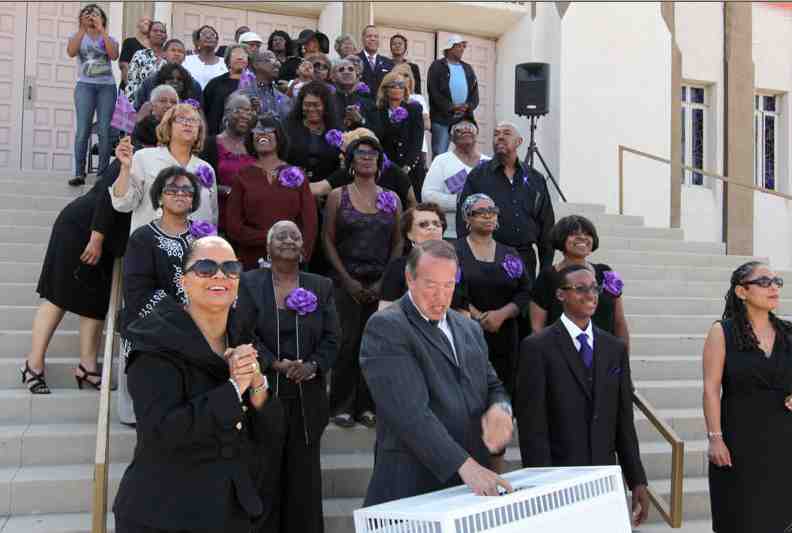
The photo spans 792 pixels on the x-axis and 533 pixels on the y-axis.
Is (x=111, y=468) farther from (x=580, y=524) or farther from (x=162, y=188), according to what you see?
(x=580, y=524)

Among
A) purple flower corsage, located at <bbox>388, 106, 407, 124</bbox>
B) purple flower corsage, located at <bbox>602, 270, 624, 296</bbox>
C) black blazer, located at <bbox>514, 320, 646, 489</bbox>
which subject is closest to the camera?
black blazer, located at <bbox>514, 320, 646, 489</bbox>

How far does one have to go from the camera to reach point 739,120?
586 inches

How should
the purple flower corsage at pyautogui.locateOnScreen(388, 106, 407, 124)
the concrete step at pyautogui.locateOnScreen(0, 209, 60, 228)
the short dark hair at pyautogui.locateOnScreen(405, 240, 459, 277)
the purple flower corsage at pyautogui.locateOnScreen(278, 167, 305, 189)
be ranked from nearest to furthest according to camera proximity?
the short dark hair at pyautogui.locateOnScreen(405, 240, 459, 277) → the purple flower corsage at pyautogui.locateOnScreen(278, 167, 305, 189) → the purple flower corsage at pyautogui.locateOnScreen(388, 106, 407, 124) → the concrete step at pyautogui.locateOnScreen(0, 209, 60, 228)

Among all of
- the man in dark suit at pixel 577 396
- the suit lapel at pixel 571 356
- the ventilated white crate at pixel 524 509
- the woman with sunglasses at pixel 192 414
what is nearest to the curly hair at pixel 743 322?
the man in dark suit at pixel 577 396

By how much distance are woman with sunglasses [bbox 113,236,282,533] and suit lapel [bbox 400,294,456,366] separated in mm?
575

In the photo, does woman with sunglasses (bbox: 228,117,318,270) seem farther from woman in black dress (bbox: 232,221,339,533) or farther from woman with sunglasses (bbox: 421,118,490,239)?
woman with sunglasses (bbox: 421,118,490,239)

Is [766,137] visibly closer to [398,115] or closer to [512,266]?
[398,115]

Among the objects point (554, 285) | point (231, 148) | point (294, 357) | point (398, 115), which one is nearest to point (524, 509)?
point (294, 357)

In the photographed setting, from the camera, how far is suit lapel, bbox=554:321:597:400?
13.0 ft

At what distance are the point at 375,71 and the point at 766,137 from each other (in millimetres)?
9492

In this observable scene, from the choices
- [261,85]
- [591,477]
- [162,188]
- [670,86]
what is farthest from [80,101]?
[670,86]

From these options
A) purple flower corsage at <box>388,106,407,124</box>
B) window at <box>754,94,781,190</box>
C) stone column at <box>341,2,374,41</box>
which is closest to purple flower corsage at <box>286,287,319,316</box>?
purple flower corsage at <box>388,106,407,124</box>

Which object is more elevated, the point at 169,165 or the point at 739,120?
the point at 739,120

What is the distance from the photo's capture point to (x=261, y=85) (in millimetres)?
7457
